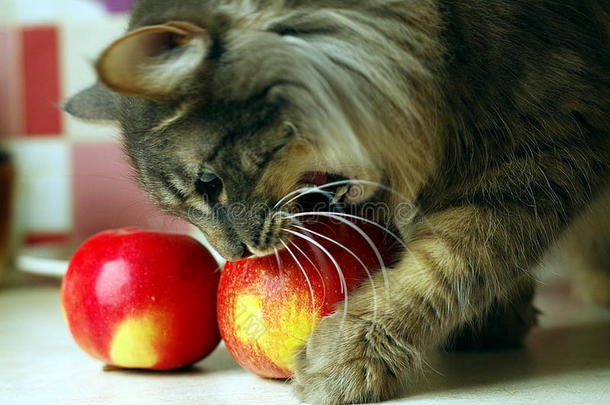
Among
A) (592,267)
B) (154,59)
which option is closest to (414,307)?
(154,59)

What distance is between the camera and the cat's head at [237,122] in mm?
906

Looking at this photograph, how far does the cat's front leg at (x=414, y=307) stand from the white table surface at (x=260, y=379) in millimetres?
46

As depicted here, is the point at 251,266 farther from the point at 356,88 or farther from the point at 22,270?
the point at 22,270

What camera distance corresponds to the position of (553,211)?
1038mm

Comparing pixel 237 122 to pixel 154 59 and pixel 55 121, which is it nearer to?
pixel 154 59

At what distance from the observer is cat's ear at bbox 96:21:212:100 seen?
0.88 m

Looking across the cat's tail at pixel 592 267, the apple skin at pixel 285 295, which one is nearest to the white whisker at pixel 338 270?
the apple skin at pixel 285 295

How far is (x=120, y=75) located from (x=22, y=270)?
1317 mm

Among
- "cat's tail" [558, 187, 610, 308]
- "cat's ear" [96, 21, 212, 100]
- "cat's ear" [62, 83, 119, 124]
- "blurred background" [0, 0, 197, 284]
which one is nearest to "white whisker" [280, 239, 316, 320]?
"cat's ear" [96, 21, 212, 100]

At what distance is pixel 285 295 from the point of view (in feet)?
3.31

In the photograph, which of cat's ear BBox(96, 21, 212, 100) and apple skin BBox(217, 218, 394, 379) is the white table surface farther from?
cat's ear BBox(96, 21, 212, 100)

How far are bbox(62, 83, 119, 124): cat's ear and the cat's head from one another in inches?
5.8

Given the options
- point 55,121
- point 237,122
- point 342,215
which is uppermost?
point 237,122

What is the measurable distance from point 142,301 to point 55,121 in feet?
4.45
